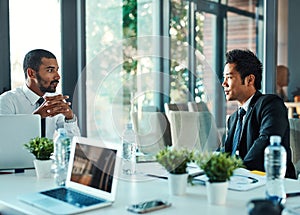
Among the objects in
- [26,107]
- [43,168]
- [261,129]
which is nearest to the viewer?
[43,168]

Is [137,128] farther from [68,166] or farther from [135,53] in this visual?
[68,166]

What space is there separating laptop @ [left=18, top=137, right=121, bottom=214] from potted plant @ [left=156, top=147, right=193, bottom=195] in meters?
0.19

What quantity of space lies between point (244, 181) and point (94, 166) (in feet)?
2.18

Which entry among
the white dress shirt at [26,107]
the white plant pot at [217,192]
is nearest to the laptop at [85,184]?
the white plant pot at [217,192]

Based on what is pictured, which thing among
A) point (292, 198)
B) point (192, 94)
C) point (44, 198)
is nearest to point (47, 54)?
point (44, 198)

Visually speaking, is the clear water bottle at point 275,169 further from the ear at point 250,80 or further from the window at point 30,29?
the window at point 30,29

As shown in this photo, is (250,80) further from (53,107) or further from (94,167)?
(94,167)

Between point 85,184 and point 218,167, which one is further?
point 85,184

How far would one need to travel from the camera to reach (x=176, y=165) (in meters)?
1.68

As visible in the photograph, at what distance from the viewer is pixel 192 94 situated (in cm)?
560

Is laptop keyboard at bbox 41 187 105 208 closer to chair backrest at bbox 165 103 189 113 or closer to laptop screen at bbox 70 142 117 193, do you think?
laptop screen at bbox 70 142 117 193

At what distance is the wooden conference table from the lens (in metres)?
1.51

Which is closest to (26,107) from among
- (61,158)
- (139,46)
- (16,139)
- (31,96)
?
(31,96)

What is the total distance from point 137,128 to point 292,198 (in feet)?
7.68
